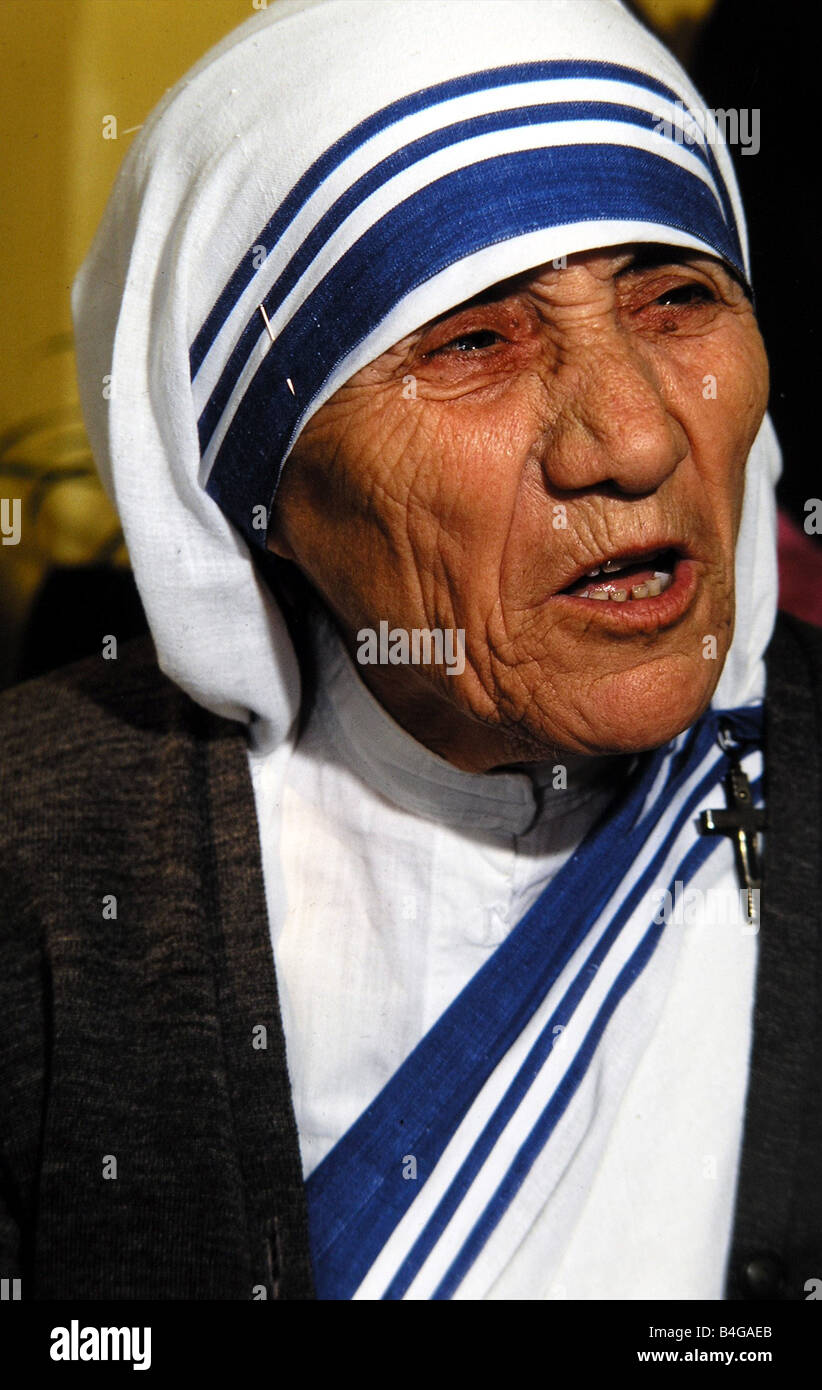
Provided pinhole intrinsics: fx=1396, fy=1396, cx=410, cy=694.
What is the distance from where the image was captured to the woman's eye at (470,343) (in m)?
1.72

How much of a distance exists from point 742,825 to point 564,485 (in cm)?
66

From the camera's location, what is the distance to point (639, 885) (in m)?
2.01

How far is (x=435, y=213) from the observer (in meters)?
1.69

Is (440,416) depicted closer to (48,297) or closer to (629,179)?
(629,179)

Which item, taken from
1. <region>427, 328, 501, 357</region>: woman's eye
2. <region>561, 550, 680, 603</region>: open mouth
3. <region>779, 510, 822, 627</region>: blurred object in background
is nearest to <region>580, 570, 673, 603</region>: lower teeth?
<region>561, 550, 680, 603</region>: open mouth

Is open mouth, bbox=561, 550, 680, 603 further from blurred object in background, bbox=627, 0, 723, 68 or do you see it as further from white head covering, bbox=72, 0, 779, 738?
blurred object in background, bbox=627, 0, 723, 68

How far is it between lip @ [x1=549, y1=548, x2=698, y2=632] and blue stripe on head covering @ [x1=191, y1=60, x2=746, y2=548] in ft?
1.39

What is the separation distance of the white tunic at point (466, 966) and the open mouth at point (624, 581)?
1.28 feet

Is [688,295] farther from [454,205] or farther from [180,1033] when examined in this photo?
[180,1033]

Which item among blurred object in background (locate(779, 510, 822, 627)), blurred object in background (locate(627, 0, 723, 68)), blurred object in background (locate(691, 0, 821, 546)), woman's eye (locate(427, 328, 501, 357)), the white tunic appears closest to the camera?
woman's eye (locate(427, 328, 501, 357))

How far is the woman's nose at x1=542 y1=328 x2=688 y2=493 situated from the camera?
162 centimetres

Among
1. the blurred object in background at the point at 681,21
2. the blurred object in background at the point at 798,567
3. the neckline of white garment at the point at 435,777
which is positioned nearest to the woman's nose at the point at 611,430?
the neckline of white garment at the point at 435,777

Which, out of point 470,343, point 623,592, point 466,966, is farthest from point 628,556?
point 466,966

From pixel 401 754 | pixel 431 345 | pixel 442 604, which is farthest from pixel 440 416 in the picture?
pixel 401 754
